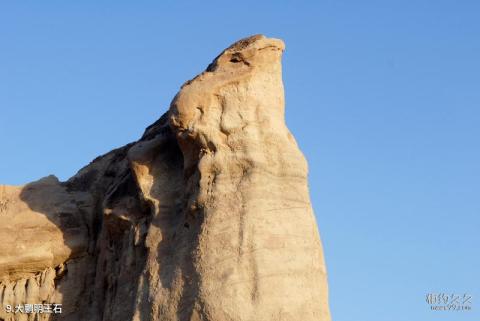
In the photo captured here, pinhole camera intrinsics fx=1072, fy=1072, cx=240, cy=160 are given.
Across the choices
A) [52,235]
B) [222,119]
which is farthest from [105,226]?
[222,119]

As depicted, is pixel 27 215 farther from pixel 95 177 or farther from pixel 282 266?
pixel 282 266

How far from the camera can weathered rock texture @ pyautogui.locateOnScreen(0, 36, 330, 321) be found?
39.1ft

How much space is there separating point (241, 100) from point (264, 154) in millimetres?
819

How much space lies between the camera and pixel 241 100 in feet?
42.9

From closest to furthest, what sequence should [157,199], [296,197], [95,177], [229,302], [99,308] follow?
[229,302] < [296,197] < [157,199] < [99,308] < [95,177]

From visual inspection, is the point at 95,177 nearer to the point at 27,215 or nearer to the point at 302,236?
the point at 27,215

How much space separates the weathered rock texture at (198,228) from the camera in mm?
11922

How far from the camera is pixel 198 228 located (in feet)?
41.1

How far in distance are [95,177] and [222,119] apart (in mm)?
4114

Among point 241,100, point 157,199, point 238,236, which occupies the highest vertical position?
point 241,100

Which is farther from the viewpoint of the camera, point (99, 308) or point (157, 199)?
point (99, 308)

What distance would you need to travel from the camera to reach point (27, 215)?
15.6 m

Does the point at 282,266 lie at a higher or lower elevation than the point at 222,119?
lower

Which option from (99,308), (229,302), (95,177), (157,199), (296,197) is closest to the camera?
(229,302)
